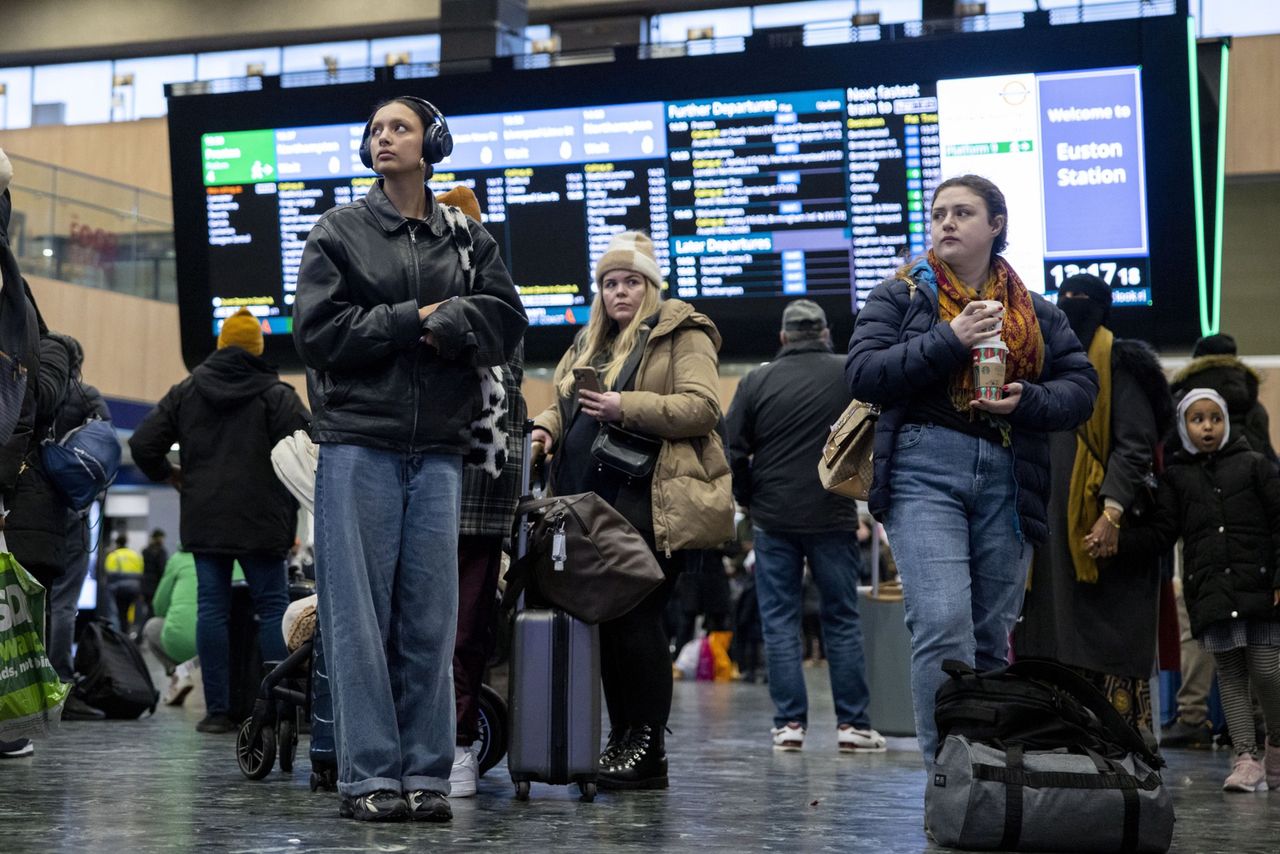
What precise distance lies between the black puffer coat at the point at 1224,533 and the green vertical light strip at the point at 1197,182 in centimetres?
211

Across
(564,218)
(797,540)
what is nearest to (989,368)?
(797,540)

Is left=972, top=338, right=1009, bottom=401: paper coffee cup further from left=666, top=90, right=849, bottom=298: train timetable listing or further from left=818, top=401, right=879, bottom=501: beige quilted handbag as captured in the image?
left=666, top=90, right=849, bottom=298: train timetable listing

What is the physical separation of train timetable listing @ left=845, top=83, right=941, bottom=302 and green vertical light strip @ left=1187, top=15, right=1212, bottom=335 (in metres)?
1.23

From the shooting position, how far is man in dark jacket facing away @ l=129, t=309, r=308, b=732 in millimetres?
7047

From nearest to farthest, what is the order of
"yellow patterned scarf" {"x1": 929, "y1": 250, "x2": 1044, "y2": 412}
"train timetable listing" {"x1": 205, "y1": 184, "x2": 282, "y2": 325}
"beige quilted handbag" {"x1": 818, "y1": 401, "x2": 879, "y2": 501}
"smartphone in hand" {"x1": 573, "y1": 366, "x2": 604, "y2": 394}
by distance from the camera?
"yellow patterned scarf" {"x1": 929, "y1": 250, "x2": 1044, "y2": 412} < "beige quilted handbag" {"x1": 818, "y1": 401, "x2": 879, "y2": 501} < "smartphone in hand" {"x1": 573, "y1": 366, "x2": 604, "y2": 394} < "train timetable listing" {"x1": 205, "y1": 184, "x2": 282, "y2": 325}

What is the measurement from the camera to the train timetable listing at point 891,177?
828cm

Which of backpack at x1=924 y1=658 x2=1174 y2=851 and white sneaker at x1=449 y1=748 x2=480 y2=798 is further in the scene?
white sneaker at x1=449 y1=748 x2=480 y2=798

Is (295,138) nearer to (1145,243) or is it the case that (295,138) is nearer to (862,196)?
(862,196)

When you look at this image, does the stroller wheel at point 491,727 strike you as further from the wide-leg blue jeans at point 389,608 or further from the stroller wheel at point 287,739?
the wide-leg blue jeans at point 389,608

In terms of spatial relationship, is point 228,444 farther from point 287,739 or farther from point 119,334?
point 119,334

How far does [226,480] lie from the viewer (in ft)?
23.3

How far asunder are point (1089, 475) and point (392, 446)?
286 centimetres

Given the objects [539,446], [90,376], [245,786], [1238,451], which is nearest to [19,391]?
[245,786]

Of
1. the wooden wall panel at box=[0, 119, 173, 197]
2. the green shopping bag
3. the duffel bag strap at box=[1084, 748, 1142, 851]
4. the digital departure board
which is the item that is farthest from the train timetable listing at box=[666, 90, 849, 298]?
the wooden wall panel at box=[0, 119, 173, 197]
